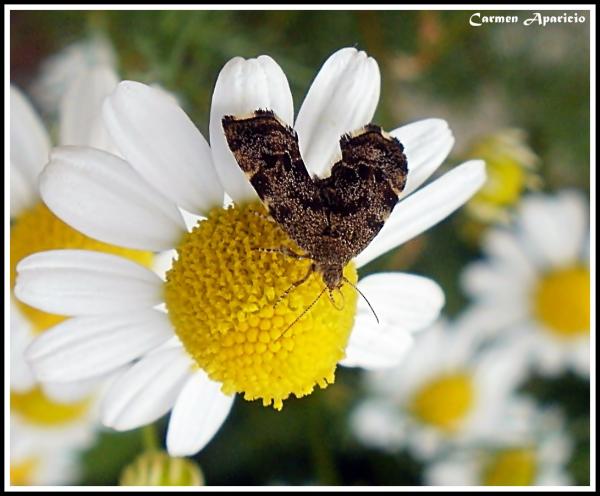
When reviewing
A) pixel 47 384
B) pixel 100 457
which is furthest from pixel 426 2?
pixel 100 457

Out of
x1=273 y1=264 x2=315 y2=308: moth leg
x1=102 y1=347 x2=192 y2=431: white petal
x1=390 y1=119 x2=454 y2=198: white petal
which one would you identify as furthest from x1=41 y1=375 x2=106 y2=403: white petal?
x1=390 y1=119 x2=454 y2=198: white petal

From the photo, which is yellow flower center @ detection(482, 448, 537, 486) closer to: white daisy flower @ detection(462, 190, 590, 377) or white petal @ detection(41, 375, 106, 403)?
white daisy flower @ detection(462, 190, 590, 377)

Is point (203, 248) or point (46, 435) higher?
point (203, 248)

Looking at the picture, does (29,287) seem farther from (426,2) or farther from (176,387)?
(426,2)

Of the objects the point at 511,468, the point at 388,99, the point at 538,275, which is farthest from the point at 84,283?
the point at 538,275

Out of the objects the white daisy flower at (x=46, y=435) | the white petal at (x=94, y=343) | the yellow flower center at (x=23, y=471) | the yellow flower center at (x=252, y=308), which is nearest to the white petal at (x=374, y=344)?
the yellow flower center at (x=252, y=308)

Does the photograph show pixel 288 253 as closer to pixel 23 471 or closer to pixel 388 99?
pixel 388 99

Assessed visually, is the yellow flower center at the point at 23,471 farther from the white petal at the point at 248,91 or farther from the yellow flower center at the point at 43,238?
the white petal at the point at 248,91
